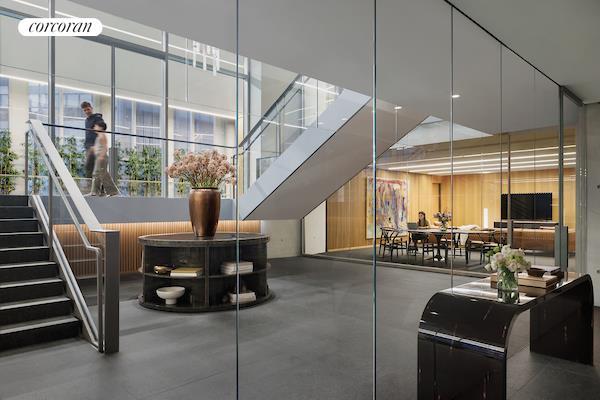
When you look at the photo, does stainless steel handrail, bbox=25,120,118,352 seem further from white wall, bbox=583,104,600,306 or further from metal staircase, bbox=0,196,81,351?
white wall, bbox=583,104,600,306

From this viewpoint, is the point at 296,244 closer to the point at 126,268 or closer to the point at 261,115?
the point at 261,115

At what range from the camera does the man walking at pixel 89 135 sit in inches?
142

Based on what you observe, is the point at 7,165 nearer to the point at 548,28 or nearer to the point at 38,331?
the point at 38,331

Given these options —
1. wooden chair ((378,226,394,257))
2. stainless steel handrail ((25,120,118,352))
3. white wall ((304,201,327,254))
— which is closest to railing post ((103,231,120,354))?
stainless steel handrail ((25,120,118,352))

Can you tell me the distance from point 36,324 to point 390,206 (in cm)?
354

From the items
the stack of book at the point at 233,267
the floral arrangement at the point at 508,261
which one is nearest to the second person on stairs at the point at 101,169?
the stack of book at the point at 233,267

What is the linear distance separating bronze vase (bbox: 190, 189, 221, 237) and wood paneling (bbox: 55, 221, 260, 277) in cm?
8

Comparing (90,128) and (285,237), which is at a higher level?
(90,128)

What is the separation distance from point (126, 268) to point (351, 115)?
2311 millimetres

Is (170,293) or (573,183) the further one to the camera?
(573,183)

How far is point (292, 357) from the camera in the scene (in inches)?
104

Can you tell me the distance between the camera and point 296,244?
2230 mm

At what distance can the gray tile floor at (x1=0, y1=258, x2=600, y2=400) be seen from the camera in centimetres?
A: 231

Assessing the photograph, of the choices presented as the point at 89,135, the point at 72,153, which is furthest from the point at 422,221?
the point at 72,153
